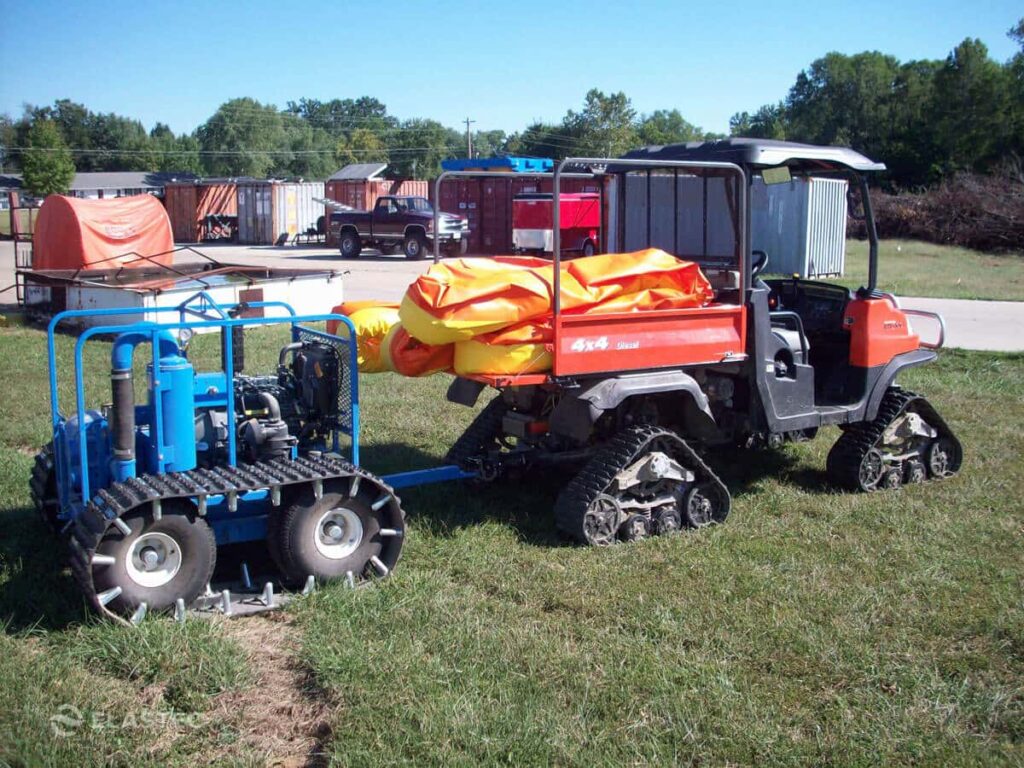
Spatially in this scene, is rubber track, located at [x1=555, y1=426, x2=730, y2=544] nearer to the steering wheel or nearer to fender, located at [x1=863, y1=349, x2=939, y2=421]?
the steering wheel

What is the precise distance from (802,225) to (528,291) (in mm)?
20490

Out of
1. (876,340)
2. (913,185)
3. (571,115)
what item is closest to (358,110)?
(571,115)

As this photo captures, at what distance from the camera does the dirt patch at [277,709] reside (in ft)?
12.9

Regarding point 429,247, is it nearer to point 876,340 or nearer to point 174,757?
point 876,340

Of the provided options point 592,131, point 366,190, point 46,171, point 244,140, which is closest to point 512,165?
point 366,190

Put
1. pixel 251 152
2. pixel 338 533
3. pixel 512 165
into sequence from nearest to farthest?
pixel 338 533 → pixel 512 165 → pixel 251 152

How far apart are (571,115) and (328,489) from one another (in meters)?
63.8

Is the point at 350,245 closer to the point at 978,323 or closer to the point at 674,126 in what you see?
the point at 978,323

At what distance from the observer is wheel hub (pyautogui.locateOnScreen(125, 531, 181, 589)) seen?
488 cm

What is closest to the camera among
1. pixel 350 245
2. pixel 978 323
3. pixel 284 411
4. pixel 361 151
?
pixel 284 411

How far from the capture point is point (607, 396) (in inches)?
235

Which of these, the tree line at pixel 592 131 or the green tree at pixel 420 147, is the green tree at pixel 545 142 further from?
the green tree at pixel 420 147

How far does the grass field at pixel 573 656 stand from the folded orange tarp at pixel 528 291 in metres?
1.34

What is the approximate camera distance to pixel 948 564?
5.81m
